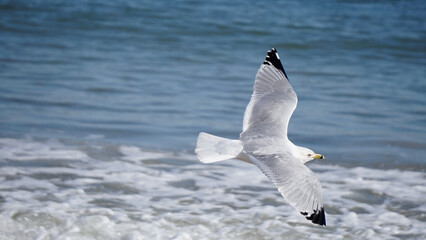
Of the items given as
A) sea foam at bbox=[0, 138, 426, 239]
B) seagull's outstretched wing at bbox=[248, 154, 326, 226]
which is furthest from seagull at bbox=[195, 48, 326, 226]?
sea foam at bbox=[0, 138, 426, 239]

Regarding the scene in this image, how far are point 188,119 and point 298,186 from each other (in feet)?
12.6

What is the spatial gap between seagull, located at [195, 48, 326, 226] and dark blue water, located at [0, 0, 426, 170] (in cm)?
165

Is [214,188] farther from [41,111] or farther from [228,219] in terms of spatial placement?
[41,111]

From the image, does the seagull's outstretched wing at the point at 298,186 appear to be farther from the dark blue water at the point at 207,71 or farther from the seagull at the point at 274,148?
the dark blue water at the point at 207,71

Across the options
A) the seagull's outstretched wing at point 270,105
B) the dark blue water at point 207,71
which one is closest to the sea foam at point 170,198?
the dark blue water at point 207,71

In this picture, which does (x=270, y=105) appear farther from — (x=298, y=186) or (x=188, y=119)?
(x=188, y=119)

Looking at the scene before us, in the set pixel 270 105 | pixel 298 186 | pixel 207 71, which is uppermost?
pixel 207 71

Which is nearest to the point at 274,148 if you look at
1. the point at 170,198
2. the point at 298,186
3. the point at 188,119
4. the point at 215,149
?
the point at 215,149

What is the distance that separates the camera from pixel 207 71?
35.1 ft

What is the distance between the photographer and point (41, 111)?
772cm

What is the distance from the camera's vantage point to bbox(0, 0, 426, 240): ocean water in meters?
4.88

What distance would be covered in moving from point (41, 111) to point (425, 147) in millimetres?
4191

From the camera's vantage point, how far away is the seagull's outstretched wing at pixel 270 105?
15.9ft

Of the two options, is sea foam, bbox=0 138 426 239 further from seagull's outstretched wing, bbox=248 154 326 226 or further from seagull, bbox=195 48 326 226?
seagull's outstretched wing, bbox=248 154 326 226
